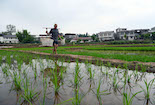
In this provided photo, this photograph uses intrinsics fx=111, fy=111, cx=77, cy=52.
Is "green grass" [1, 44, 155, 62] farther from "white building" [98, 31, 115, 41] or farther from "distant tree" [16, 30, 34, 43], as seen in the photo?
"white building" [98, 31, 115, 41]

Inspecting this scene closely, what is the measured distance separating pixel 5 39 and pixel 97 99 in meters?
70.2

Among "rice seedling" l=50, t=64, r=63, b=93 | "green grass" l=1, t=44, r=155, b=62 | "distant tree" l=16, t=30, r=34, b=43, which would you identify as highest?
"distant tree" l=16, t=30, r=34, b=43

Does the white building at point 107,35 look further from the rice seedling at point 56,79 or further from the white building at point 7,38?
the rice seedling at point 56,79

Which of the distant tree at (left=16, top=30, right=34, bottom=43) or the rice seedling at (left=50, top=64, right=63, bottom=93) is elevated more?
the distant tree at (left=16, top=30, right=34, bottom=43)

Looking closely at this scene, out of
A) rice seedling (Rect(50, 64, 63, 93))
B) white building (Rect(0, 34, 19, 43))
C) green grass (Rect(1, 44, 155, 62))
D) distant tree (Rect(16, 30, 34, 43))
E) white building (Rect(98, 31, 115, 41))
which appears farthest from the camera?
white building (Rect(0, 34, 19, 43))

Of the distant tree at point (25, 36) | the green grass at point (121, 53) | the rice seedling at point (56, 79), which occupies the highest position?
the distant tree at point (25, 36)

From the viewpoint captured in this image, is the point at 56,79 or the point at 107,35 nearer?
the point at 56,79

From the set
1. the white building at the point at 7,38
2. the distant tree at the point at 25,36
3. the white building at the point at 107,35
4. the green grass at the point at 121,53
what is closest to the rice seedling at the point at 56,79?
the green grass at the point at 121,53

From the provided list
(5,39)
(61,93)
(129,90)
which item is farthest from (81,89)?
(5,39)

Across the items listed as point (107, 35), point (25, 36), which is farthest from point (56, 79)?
point (107, 35)

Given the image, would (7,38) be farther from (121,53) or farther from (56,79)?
(56,79)

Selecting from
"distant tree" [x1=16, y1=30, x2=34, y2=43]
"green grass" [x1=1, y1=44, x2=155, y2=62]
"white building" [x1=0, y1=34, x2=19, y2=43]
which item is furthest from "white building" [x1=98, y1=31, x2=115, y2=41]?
"white building" [x1=0, y1=34, x2=19, y2=43]

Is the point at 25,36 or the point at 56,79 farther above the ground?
the point at 25,36

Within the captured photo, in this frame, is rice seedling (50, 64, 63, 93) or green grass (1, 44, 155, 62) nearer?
rice seedling (50, 64, 63, 93)
